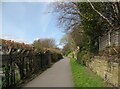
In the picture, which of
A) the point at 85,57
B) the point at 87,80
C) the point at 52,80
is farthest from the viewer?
the point at 85,57

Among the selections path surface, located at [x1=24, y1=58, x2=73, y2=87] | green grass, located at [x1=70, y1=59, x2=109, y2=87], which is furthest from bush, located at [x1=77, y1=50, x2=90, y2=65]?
green grass, located at [x1=70, y1=59, x2=109, y2=87]

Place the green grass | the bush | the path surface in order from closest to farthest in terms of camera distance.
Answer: the green grass, the path surface, the bush

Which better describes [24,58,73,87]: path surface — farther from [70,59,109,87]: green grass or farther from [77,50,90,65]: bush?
[77,50,90,65]: bush

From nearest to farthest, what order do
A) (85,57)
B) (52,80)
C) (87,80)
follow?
(87,80), (52,80), (85,57)

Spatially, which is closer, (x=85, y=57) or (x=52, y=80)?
(x=52, y=80)

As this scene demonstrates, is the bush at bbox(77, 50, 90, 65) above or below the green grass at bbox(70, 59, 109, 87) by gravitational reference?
above

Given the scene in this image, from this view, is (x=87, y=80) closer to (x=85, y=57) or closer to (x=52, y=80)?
(x=52, y=80)

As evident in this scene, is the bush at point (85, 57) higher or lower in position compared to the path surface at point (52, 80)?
higher

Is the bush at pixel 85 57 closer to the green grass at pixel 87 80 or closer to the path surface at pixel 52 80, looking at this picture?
the path surface at pixel 52 80

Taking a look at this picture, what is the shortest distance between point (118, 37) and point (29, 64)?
6.00 metres

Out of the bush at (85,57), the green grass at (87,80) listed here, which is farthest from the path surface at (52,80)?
the bush at (85,57)

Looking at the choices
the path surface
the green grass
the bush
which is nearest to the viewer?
the green grass

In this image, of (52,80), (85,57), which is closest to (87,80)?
(52,80)

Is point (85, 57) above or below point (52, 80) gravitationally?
above
